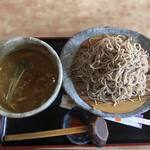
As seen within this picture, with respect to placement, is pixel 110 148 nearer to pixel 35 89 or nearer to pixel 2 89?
pixel 35 89

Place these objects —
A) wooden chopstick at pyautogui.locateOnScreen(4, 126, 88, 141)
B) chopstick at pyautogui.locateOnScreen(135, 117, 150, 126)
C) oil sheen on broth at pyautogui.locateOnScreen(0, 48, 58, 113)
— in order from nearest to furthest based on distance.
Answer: oil sheen on broth at pyautogui.locateOnScreen(0, 48, 58, 113)
wooden chopstick at pyautogui.locateOnScreen(4, 126, 88, 141)
chopstick at pyautogui.locateOnScreen(135, 117, 150, 126)

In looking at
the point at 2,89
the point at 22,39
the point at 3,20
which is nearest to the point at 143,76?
the point at 22,39

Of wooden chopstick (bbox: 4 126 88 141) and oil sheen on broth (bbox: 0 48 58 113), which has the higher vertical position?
oil sheen on broth (bbox: 0 48 58 113)

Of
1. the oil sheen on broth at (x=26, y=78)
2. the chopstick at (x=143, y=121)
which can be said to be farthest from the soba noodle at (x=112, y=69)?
the oil sheen on broth at (x=26, y=78)

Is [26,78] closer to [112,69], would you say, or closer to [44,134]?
[44,134]

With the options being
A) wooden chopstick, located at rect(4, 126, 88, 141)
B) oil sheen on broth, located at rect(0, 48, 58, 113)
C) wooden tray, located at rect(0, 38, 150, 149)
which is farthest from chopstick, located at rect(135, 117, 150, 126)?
oil sheen on broth, located at rect(0, 48, 58, 113)

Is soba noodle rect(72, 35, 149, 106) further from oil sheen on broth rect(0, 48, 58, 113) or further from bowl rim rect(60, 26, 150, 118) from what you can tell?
oil sheen on broth rect(0, 48, 58, 113)
